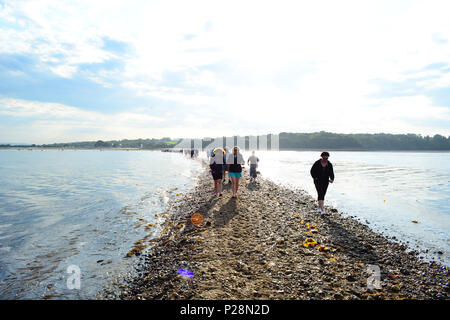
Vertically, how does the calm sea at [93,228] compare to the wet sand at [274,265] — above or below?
below

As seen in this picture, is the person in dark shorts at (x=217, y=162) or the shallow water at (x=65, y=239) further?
the person in dark shorts at (x=217, y=162)

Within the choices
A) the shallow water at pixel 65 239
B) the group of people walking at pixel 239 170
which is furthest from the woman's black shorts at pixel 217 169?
the shallow water at pixel 65 239

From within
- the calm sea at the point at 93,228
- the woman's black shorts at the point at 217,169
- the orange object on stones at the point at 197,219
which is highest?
the woman's black shorts at the point at 217,169

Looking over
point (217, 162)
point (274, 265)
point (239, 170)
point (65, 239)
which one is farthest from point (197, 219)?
point (65, 239)

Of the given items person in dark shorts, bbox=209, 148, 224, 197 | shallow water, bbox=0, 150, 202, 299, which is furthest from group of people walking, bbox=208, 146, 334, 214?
shallow water, bbox=0, 150, 202, 299

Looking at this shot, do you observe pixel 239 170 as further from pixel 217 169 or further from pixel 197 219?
pixel 197 219

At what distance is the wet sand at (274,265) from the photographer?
4.79m

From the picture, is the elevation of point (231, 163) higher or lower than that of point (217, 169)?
higher

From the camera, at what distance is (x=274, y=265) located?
5750mm

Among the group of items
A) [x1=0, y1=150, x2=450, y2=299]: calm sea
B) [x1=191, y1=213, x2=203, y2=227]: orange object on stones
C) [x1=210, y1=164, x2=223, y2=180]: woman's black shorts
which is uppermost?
[x1=210, y1=164, x2=223, y2=180]: woman's black shorts

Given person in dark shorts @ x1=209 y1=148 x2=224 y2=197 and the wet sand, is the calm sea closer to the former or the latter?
the wet sand

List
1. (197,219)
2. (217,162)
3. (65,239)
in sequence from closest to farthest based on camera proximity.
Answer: (65,239) → (197,219) → (217,162)

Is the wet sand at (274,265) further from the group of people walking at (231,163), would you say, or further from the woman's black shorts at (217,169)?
the woman's black shorts at (217,169)

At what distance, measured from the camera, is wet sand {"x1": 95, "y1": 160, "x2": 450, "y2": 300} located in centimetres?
479
